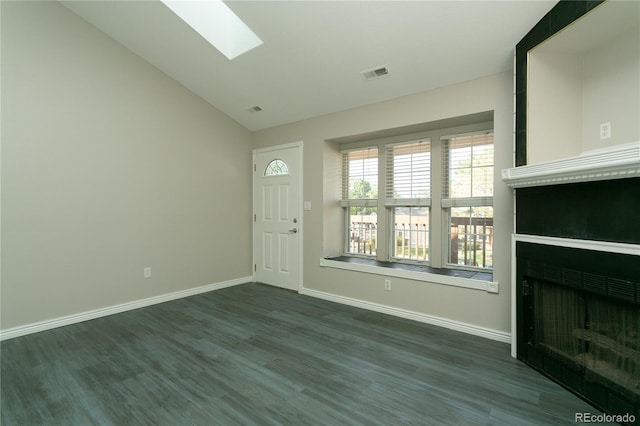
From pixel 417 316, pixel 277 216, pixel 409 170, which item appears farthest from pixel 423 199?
pixel 277 216

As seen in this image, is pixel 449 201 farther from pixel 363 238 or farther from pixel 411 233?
pixel 363 238

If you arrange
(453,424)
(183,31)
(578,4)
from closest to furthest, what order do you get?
1. (453,424)
2. (578,4)
3. (183,31)

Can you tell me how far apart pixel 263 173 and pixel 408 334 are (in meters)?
3.24

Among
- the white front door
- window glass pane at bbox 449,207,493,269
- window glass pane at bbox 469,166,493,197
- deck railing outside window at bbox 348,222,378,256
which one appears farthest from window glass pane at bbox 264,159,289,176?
window glass pane at bbox 469,166,493,197

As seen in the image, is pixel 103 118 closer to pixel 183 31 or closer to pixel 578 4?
pixel 183 31

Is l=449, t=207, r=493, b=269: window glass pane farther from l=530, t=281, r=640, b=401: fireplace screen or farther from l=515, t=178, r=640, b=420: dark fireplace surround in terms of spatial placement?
l=530, t=281, r=640, b=401: fireplace screen

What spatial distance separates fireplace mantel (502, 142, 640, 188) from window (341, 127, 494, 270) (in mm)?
985

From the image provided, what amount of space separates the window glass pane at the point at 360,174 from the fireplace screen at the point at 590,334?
7.30 ft

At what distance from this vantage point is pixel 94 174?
3.32 m

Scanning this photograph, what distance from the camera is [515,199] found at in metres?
2.47

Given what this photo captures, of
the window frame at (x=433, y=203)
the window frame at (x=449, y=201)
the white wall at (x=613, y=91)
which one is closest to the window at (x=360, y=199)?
the window frame at (x=433, y=203)

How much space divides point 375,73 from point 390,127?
0.63m

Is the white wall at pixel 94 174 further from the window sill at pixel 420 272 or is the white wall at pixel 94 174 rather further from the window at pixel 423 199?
the window at pixel 423 199

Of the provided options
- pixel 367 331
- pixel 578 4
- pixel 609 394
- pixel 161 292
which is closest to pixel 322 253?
pixel 367 331
